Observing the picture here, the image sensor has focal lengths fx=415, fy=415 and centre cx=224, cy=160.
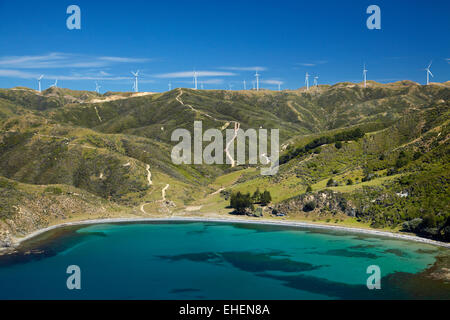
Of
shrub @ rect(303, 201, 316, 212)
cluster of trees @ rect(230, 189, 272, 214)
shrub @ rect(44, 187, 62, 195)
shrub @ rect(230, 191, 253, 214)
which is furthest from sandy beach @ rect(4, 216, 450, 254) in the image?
shrub @ rect(44, 187, 62, 195)

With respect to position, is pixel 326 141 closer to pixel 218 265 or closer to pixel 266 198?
pixel 266 198

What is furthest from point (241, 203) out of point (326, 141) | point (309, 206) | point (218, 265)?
point (326, 141)

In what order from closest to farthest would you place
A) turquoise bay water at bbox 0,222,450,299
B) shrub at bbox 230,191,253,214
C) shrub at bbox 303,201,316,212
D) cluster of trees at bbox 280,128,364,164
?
turquoise bay water at bbox 0,222,450,299
shrub at bbox 303,201,316,212
shrub at bbox 230,191,253,214
cluster of trees at bbox 280,128,364,164

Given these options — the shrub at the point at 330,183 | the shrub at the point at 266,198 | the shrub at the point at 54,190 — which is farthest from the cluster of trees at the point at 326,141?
the shrub at the point at 54,190

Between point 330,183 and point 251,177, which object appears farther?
point 251,177

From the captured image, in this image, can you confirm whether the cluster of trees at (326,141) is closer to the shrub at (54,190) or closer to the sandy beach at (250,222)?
the sandy beach at (250,222)

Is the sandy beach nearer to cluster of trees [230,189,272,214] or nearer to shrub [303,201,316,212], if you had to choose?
cluster of trees [230,189,272,214]
